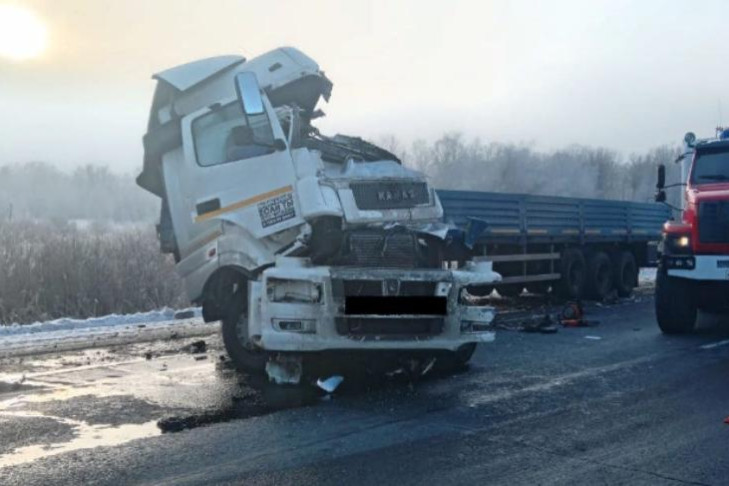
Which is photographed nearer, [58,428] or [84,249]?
[58,428]

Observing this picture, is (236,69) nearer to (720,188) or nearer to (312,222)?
(312,222)

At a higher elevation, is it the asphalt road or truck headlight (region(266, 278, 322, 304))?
truck headlight (region(266, 278, 322, 304))

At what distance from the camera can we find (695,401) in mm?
6684

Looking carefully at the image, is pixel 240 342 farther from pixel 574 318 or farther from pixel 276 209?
pixel 574 318

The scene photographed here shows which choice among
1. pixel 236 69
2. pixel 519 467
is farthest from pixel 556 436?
pixel 236 69

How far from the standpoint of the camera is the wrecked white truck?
6805 mm

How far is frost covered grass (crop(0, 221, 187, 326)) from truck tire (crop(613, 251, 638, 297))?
9.53 m

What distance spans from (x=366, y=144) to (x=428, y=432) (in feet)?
12.4

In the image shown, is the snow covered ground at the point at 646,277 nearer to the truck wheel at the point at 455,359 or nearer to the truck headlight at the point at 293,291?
the truck wheel at the point at 455,359

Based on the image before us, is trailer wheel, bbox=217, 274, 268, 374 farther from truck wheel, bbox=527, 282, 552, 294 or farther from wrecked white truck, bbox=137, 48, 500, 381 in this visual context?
truck wheel, bbox=527, 282, 552, 294

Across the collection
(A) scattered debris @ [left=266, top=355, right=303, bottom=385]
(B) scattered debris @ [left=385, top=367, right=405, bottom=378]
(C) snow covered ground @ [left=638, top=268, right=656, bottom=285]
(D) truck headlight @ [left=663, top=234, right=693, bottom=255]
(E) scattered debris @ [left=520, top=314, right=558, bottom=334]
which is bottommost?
(C) snow covered ground @ [left=638, top=268, right=656, bottom=285]

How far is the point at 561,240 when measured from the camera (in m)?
16.1

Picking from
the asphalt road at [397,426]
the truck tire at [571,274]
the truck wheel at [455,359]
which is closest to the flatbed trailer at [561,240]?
the truck tire at [571,274]

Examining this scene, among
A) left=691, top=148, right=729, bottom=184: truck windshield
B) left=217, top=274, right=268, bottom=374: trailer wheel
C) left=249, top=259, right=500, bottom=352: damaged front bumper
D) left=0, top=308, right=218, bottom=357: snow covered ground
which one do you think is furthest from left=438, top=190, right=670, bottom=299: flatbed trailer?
left=249, top=259, right=500, bottom=352: damaged front bumper
